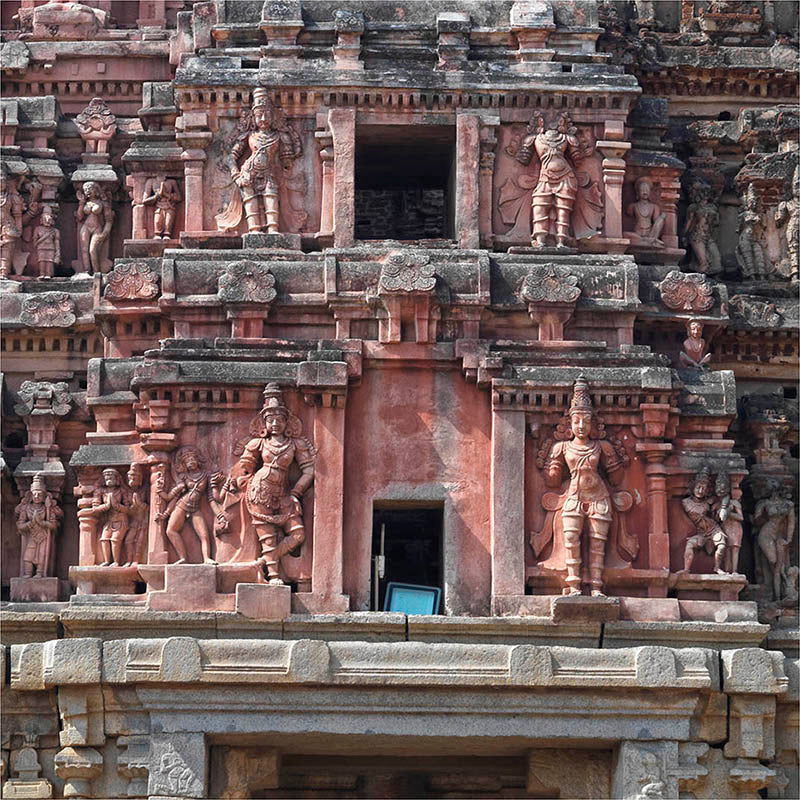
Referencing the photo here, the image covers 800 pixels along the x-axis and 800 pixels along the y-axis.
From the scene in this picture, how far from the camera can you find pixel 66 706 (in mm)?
22891

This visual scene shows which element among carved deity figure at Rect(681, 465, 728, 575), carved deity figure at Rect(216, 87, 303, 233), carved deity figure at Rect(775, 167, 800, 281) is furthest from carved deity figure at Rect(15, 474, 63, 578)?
carved deity figure at Rect(775, 167, 800, 281)

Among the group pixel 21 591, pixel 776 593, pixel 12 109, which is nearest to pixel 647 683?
pixel 776 593

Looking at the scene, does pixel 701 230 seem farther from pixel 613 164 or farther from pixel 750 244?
pixel 613 164

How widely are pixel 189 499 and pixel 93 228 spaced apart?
3.99m

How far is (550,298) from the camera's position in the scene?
2438 centimetres

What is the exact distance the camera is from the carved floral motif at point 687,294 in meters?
25.1

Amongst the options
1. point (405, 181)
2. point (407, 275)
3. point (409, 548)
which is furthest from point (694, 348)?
point (405, 181)

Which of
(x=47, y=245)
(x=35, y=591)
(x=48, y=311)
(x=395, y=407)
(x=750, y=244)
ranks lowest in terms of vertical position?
(x=35, y=591)

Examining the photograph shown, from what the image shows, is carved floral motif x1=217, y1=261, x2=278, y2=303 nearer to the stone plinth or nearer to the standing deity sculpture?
the standing deity sculpture

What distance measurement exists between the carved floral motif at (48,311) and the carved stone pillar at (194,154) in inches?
60.3

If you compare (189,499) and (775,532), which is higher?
(189,499)

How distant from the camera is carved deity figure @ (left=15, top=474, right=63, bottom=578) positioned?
2448 cm

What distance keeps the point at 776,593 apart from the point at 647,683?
105 inches

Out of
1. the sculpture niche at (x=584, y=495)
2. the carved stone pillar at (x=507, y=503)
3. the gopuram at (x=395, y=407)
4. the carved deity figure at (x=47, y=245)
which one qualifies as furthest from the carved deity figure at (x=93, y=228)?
the sculpture niche at (x=584, y=495)
